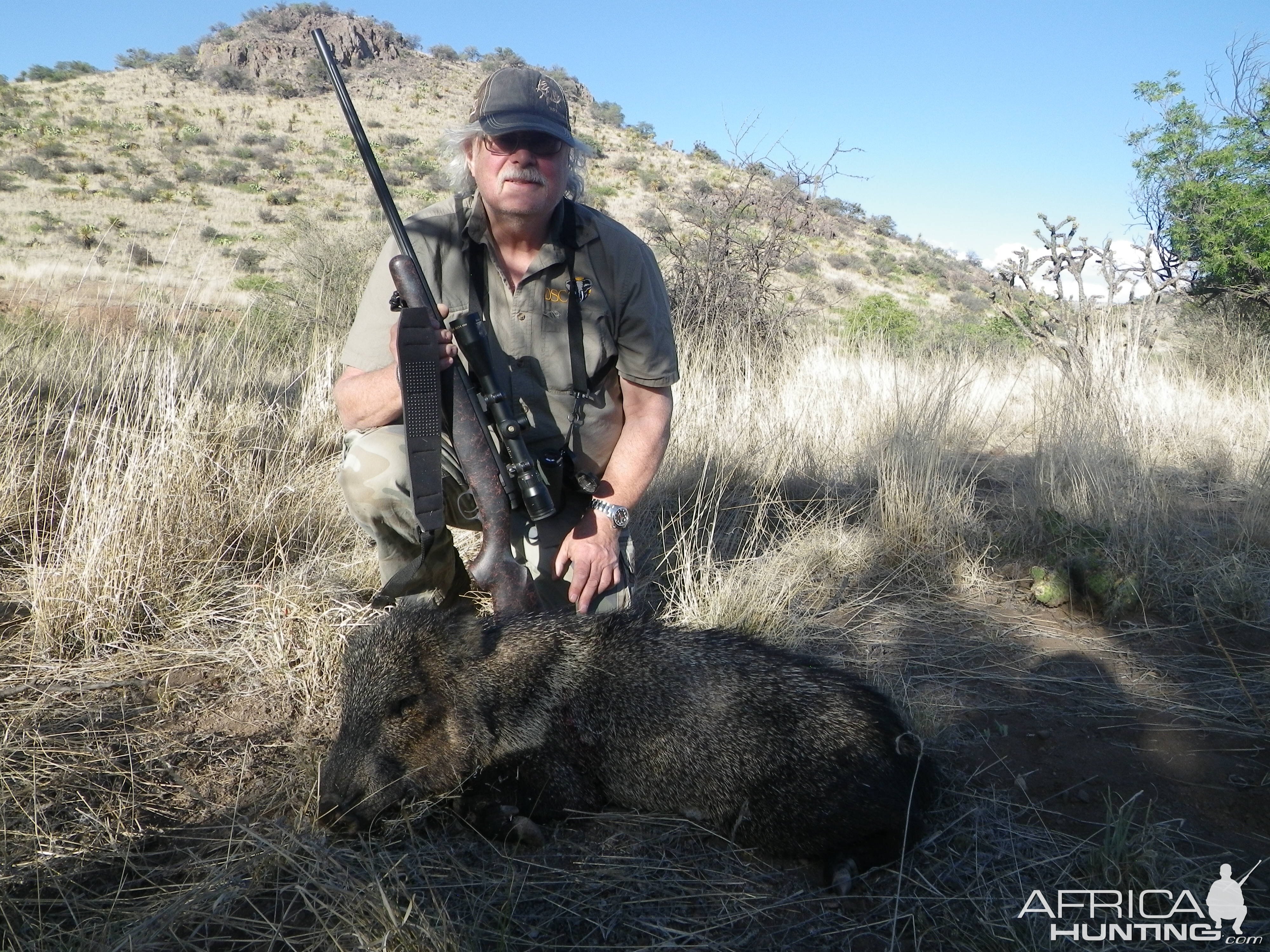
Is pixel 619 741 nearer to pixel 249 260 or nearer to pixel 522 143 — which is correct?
pixel 522 143

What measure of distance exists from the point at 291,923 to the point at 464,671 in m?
0.71

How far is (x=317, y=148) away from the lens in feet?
105

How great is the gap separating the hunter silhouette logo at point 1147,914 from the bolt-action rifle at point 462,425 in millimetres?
1678

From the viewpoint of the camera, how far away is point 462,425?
2766 mm

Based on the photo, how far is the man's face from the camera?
2.94 meters

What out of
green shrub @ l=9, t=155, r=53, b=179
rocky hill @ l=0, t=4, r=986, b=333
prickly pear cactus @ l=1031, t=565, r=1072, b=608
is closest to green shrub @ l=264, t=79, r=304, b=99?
rocky hill @ l=0, t=4, r=986, b=333

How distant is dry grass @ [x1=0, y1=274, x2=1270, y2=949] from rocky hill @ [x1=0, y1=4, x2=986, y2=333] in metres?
1.07

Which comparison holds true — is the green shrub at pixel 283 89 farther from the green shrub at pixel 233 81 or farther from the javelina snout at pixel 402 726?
the javelina snout at pixel 402 726

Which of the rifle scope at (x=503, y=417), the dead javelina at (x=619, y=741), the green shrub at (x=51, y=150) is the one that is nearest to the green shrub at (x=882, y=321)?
the rifle scope at (x=503, y=417)

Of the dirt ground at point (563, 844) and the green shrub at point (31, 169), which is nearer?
the dirt ground at point (563, 844)

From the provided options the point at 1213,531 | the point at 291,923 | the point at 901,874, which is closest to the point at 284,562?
the point at 291,923

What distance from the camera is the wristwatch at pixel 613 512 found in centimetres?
304

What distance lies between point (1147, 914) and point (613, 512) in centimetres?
195

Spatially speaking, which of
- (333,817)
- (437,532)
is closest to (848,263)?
(437,532)
